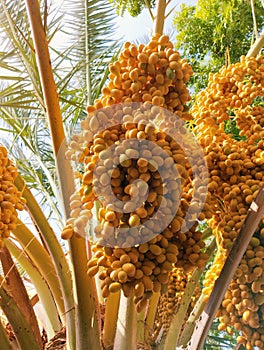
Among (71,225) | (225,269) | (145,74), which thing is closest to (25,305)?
(71,225)

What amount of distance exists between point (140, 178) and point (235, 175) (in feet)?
1.12

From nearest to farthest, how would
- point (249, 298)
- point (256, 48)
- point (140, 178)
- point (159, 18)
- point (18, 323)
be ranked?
point (140, 178)
point (249, 298)
point (18, 323)
point (159, 18)
point (256, 48)

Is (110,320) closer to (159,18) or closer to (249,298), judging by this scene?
(249,298)

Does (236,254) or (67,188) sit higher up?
(67,188)

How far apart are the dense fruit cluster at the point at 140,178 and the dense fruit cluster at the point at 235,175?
105 millimetres

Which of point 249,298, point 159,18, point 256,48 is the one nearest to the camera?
point 249,298

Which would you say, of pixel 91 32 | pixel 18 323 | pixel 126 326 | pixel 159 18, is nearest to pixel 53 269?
pixel 18 323

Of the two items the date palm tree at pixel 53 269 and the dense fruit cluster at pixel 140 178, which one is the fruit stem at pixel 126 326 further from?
the dense fruit cluster at pixel 140 178

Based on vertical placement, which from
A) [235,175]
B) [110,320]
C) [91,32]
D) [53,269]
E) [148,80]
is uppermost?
[91,32]

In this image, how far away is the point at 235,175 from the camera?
3.87 ft

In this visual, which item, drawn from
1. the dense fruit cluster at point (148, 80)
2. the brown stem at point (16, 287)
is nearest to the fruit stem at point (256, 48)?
the dense fruit cluster at point (148, 80)

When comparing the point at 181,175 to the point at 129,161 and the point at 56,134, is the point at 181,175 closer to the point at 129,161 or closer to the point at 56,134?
the point at 129,161

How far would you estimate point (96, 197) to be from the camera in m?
1.03

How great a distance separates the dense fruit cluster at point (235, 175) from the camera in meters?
1.09
